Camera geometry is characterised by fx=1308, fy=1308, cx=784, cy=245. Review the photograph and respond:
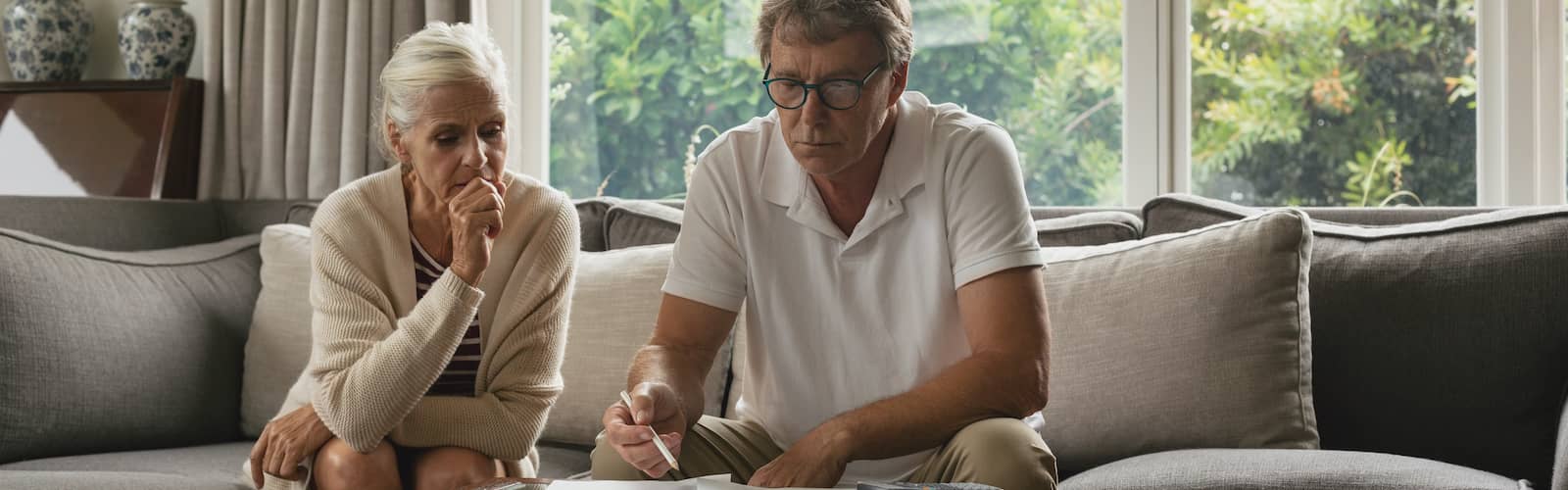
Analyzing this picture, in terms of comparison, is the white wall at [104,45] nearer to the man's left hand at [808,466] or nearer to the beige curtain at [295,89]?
the beige curtain at [295,89]

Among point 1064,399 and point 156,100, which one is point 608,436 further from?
point 156,100

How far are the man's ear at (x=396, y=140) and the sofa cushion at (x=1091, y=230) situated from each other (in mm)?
1038

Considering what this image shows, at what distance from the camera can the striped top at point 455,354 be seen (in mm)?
1828

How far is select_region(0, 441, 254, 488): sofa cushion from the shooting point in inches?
76.8

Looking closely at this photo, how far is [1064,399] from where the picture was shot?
1.95 metres

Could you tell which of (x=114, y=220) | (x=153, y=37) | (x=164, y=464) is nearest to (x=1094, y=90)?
(x=164, y=464)

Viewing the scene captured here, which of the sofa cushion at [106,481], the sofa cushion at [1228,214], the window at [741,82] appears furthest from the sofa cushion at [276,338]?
the sofa cushion at [1228,214]

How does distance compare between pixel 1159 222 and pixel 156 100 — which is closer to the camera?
pixel 1159 222

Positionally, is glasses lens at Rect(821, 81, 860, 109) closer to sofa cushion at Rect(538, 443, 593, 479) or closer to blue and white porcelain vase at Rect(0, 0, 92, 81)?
sofa cushion at Rect(538, 443, 593, 479)

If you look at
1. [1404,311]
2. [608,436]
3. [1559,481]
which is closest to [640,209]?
[608,436]

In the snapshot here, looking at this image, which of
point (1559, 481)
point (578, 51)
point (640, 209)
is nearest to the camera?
point (1559, 481)

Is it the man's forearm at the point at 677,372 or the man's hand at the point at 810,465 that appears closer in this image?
the man's hand at the point at 810,465

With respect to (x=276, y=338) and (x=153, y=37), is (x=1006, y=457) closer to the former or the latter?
(x=276, y=338)

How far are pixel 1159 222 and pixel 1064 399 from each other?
0.43m
